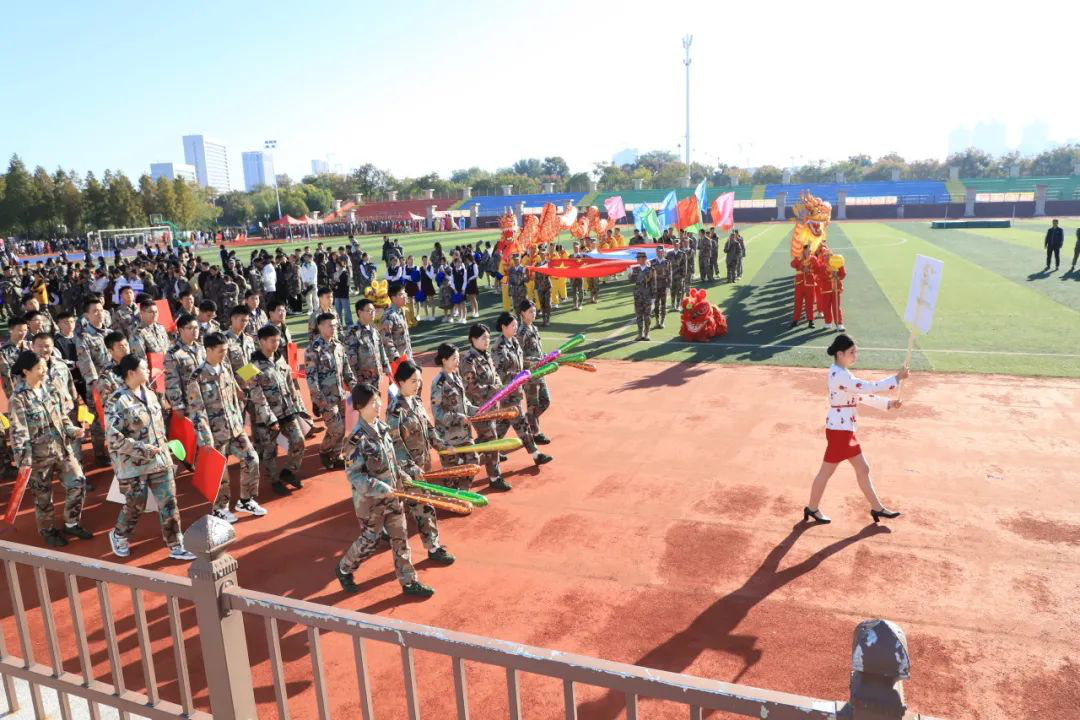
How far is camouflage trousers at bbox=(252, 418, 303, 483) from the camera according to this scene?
8.60m

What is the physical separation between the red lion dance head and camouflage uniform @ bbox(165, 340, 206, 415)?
1054 centimetres

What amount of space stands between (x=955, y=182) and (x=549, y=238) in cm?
6857

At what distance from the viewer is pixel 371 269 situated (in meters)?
23.8

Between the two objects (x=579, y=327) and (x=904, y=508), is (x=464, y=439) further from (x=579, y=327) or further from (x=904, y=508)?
(x=579, y=327)

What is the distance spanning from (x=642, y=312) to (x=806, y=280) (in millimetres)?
3867

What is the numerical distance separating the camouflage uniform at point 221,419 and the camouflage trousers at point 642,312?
10.1 m

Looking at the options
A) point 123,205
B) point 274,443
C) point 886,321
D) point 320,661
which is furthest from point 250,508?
point 123,205

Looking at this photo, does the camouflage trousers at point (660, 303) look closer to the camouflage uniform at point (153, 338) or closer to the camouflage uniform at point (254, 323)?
the camouflage uniform at point (254, 323)

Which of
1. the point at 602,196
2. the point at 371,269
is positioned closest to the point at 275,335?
the point at 371,269

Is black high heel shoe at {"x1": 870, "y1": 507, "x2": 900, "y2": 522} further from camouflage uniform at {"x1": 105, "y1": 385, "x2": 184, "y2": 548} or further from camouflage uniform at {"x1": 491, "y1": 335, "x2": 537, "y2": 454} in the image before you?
camouflage uniform at {"x1": 105, "y1": 385, "x2": 184, "y2": 548}

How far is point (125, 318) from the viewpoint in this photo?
13258 mm

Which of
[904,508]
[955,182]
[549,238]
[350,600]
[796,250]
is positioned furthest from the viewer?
[955,182]

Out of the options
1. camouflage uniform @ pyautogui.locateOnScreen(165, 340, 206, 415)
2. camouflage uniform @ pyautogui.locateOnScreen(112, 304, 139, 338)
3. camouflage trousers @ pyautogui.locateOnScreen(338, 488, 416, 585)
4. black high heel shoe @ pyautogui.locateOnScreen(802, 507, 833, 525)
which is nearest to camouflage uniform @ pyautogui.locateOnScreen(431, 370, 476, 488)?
camouflage trousers @ pyautogui.locateOnScreen(338, 488, 416, 585)

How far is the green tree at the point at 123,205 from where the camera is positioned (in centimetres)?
6838
